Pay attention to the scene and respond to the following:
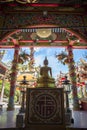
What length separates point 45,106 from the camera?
124 inches

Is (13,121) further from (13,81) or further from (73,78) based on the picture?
(73,78)

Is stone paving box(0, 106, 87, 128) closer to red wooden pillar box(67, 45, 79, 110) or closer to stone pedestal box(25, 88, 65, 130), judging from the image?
stone pedestal box(25, 88, 65, 130)

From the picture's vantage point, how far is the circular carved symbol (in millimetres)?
3096

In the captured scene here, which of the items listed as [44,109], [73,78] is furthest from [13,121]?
[73,78]

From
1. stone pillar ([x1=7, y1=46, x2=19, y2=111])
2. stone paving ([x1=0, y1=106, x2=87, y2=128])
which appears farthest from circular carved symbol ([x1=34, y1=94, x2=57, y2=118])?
stone pillar ([x1=7, y1=46, x2=19, y2=111])

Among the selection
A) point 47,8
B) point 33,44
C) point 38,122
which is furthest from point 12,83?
point 38,122

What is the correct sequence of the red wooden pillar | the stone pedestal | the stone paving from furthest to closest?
the red wooden pillar, the stone paving, the stone pedestal

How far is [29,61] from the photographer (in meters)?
11.6

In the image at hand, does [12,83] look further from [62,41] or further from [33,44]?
[62,41]

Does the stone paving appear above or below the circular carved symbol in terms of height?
below

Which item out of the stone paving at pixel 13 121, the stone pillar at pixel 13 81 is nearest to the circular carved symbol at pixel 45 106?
the stone paving at pixel 13 121

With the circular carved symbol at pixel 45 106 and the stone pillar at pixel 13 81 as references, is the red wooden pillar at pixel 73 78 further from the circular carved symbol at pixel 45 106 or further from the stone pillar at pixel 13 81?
the circular carved symbol at pixel 45 106

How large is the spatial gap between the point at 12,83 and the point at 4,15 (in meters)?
4.76

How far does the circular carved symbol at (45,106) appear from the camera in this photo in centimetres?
310
